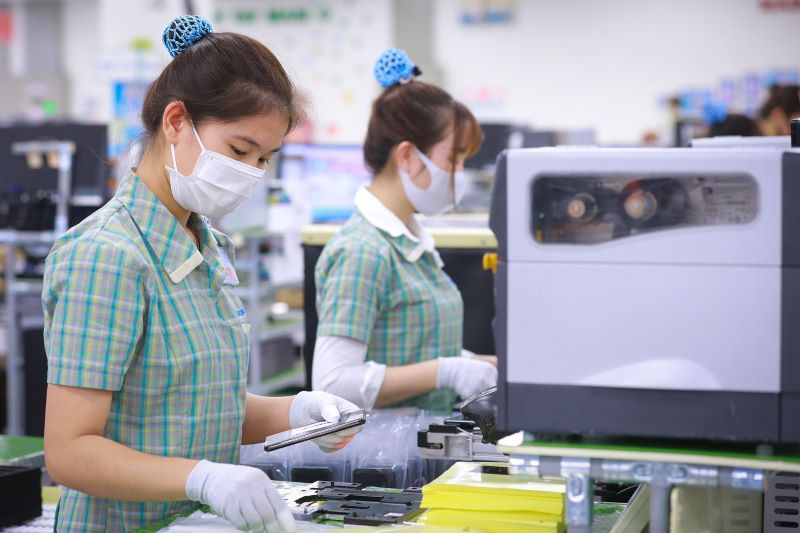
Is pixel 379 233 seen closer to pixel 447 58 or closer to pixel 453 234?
pixel 453 234

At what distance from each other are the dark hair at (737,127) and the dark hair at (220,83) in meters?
2.86

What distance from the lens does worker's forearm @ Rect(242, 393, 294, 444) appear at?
1.58 m

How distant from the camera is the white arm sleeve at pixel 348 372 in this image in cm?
187

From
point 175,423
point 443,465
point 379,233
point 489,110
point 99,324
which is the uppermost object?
point 489,110

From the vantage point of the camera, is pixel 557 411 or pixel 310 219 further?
pixel 310 219

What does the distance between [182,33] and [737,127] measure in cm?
304

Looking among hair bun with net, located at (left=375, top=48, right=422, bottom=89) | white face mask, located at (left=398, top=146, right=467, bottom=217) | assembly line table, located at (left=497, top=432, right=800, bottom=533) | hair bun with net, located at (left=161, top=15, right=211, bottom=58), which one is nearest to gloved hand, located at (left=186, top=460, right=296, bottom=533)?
assembly line table, located at (left=497, top=432, right=800, bottom=533)

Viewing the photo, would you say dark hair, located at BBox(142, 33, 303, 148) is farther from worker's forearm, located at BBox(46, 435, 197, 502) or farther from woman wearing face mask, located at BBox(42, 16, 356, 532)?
worker's forearm, located at BBox(46, 435, 197, 502)

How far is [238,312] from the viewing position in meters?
1.48

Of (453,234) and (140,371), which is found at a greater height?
(453,234)

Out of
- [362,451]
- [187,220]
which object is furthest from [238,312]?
[362,451]

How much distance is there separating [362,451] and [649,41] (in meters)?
9.01

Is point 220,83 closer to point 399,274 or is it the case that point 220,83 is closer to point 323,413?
point 323,413

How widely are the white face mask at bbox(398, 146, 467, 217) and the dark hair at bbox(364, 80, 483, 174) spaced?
39 millimetres
